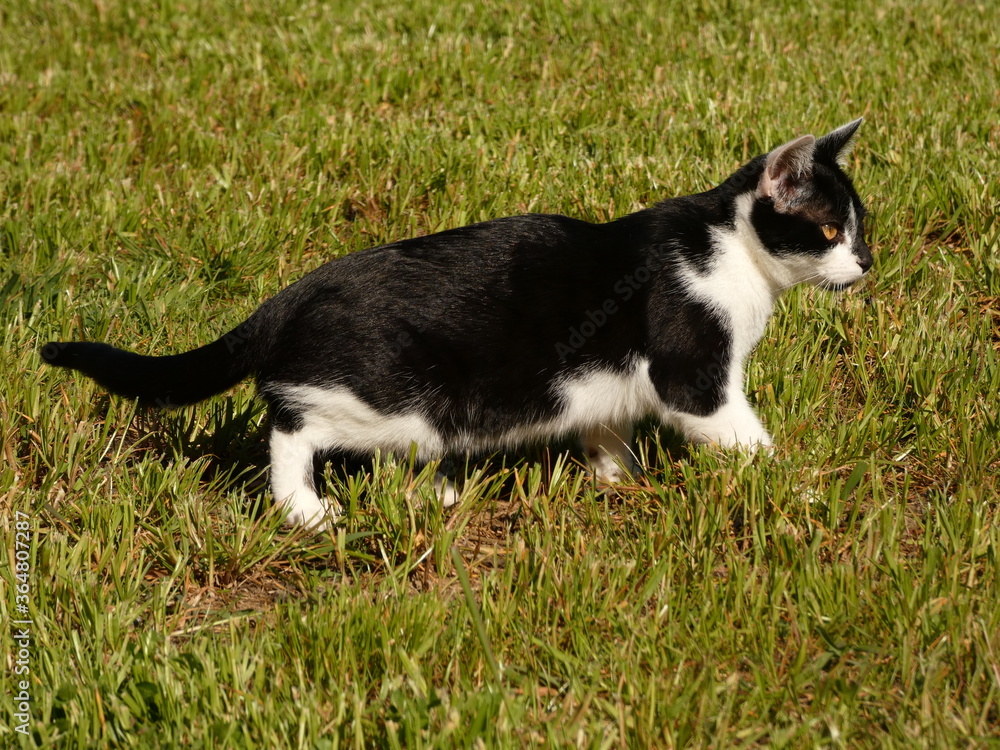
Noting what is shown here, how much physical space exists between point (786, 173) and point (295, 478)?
1.81 m

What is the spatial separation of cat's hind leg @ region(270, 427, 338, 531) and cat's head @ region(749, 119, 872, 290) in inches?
62.8

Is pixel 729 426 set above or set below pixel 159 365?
below

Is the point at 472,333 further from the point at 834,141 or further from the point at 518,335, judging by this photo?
the point at 834,141

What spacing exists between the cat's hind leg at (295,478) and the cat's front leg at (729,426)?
44.6 inches

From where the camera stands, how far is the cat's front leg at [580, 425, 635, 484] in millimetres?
3418

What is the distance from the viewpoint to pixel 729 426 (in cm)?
309

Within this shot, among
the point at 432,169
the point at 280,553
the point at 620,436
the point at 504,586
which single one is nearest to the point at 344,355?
the point at 280,553

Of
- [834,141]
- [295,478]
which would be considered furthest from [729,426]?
[295,478]

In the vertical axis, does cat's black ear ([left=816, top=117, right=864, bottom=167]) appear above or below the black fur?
above

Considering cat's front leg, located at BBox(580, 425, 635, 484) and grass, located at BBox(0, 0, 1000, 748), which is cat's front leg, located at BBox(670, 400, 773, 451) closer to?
grass, located at BBox(0, 0, 1000, 748)

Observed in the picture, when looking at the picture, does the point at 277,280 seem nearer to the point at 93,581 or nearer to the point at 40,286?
the point at 40,286

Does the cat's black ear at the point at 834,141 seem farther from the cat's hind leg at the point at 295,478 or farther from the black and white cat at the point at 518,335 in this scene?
the cat's hind leg at the point at 295,478

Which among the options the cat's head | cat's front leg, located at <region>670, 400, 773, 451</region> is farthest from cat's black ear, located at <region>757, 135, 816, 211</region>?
cat's front leg, located at <region>670, 400, 773, 451</region>

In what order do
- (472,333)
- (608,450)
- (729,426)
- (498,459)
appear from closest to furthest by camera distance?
(472,333), (729,426), (608,450), (498,459)
